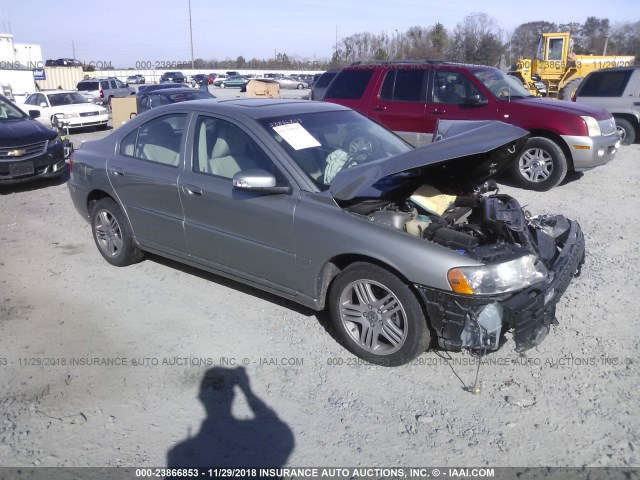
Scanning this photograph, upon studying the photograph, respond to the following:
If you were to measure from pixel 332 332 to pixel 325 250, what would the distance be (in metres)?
0.80

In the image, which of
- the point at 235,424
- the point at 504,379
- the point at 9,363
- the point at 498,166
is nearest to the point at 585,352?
the point at 504,379

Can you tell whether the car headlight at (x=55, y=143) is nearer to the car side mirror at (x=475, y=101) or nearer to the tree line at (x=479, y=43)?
the car side mirror at (x=475, y=101)

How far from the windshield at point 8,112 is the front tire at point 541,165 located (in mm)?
8740

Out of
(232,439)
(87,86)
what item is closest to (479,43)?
(87,86)

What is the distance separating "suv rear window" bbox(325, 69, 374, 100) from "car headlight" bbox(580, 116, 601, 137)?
3.64 meters

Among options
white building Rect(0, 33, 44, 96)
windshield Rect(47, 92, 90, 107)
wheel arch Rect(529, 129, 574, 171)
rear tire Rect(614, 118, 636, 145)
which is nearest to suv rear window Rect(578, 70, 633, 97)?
rear tire Rect(614, 118, 636, 145)

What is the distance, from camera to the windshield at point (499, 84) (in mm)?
8797

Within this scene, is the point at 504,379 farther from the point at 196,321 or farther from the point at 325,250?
the point at 196,321

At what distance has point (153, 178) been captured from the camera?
4.74 meters

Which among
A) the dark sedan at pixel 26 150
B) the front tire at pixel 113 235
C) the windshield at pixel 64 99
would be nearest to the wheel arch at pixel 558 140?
the front tire at pixel 113 235

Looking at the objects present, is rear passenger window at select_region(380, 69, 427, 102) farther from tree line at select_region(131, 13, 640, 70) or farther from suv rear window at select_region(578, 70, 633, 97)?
tree line at select_region(131, 13, 640, 70)

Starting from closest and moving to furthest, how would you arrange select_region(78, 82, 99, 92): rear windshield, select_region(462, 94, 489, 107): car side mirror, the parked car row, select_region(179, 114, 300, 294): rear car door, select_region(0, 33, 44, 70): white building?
select_region(179, 114, 300, 294): rear car door → select_region(462, 94, 489, 107): car side mirror → the parked car row → select_region(78, 82, 99, 92): rear windshield → select_region(0, 33, 44, 70): white building

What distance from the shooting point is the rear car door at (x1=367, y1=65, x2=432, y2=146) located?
30.0 ft

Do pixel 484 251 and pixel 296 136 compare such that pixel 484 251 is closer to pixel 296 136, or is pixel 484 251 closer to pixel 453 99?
pixel 296 136
